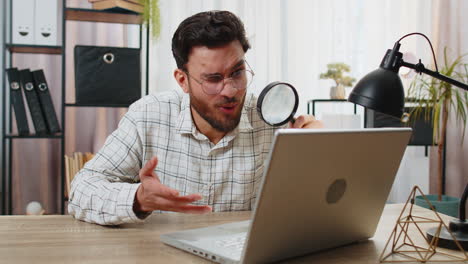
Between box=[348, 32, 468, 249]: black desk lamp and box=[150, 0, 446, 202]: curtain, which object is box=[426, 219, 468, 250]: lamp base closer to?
box=[348, 32, 468, 249]: black desk lamp

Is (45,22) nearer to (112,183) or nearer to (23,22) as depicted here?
(23,22)

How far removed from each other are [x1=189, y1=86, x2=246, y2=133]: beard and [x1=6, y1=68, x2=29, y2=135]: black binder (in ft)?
4.87

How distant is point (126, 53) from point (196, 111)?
1.27 metres

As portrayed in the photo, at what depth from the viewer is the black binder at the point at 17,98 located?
2594 millimetres

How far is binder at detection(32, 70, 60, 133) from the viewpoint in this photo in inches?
104

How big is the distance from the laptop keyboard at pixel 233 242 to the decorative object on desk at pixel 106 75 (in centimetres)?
189

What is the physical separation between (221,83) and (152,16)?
1.55 m

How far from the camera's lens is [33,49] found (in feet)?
9.23

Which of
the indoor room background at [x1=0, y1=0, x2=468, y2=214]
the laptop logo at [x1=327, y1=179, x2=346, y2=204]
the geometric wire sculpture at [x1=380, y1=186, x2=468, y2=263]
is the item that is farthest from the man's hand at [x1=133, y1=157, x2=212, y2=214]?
the indoor room background at [x1=0, y1=0, x2=468, y2=214]

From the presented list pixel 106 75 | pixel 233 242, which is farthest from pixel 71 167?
pixel 233 242

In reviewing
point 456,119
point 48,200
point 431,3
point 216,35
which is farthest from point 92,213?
point 431,3

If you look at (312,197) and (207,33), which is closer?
(312,197)

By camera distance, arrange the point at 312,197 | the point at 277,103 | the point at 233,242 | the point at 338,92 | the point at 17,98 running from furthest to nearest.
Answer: the point at 338,92, the point at 17,98, the point at 277,103, the point at 233,242, the point at 312,197

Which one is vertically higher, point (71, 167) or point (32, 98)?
point (32, 98)
